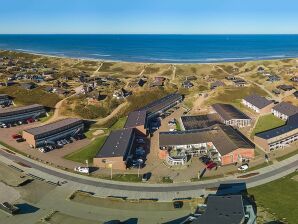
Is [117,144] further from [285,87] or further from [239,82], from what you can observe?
[239,82]

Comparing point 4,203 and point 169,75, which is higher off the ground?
point 169,75

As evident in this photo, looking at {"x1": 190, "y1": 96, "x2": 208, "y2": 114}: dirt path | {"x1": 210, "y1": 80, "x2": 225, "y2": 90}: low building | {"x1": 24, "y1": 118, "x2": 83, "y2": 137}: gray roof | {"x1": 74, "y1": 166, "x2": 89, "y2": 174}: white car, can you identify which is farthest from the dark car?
{"x1": 210, "y1": 80, "x2": 225, "y2": 90}: low building

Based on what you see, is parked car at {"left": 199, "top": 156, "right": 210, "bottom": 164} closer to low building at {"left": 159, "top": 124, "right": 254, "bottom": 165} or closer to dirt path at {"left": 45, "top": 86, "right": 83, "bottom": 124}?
low building at {"left": 159, "top": 124, "right": 254, "bottom": 165}

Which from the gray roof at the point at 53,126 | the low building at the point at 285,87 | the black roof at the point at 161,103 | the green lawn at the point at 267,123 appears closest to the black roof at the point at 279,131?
the green lawn at the point at 267,123

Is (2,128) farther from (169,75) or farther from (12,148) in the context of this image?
(169,75)

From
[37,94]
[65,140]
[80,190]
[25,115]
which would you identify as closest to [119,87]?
[37,94]

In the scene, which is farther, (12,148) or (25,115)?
(25,115)

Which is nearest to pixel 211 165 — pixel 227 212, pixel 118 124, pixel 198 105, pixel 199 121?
pixel 227 212

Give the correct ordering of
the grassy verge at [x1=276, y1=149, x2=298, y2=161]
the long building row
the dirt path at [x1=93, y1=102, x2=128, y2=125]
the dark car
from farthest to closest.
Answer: the dirt path at [x1=93, y1=102, x2=128, y2=125], the grassy verge at [x1=276, y1=149, x2=298, y2=161], the long building row, the dark car
